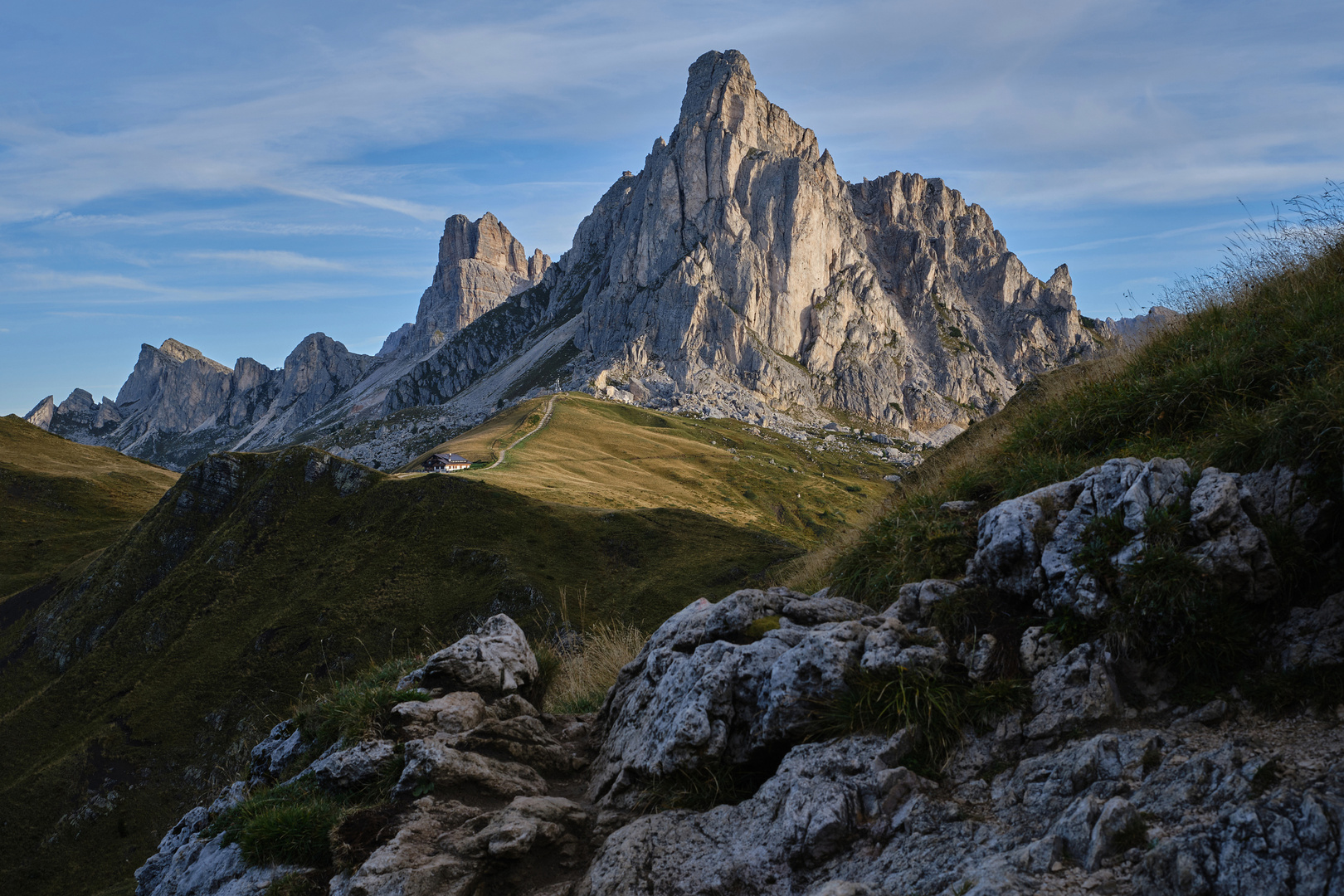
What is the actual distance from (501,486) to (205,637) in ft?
113

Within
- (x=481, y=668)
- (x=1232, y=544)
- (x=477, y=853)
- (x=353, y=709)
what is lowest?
(x=477, y=853)

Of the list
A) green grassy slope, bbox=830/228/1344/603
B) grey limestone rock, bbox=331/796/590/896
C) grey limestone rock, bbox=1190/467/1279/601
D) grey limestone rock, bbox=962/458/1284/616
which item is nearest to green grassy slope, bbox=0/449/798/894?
green grassy slope, bbox=830/228/1344/603

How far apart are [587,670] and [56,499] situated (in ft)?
501

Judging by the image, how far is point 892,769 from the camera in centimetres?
618

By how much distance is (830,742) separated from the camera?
6859mm

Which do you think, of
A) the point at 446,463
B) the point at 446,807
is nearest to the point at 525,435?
the point at 446,463

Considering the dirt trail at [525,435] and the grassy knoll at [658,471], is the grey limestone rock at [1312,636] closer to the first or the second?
the grassy knoll at [658,471]

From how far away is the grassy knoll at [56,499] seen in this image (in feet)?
335

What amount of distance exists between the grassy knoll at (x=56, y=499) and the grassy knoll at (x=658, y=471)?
167 ft

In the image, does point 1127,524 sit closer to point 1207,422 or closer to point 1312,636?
point 1312,636

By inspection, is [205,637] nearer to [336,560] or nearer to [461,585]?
[336,560]

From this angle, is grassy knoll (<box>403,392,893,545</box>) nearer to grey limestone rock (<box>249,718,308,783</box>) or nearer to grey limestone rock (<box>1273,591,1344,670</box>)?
grey limestone rock (<box>249,718,308,783</box>)

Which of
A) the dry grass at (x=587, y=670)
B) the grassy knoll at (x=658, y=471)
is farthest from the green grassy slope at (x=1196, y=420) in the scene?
the grassy knoll at (x=658, y=471)

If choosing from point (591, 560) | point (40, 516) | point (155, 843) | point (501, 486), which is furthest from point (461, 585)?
point (40, 516)
